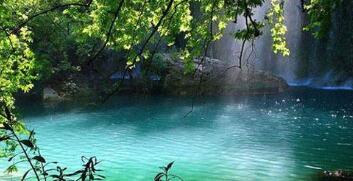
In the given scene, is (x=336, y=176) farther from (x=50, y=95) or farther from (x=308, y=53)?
(x=308, y=53)

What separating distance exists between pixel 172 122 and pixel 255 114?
5.12 m

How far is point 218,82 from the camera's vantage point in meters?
34.1

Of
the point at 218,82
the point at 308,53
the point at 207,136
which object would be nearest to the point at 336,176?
the point at 207,136

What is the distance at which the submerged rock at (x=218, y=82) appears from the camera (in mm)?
33562

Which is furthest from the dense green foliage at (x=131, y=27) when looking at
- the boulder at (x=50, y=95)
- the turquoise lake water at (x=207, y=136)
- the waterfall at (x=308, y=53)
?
the waterfall at (x=308, y=53)

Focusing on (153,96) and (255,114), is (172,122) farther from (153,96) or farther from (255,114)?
(153,96)

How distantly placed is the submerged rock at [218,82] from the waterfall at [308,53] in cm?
143

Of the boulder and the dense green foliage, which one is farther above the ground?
the dense green foliage

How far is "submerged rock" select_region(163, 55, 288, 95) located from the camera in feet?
110

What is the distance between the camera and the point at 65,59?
35406mm

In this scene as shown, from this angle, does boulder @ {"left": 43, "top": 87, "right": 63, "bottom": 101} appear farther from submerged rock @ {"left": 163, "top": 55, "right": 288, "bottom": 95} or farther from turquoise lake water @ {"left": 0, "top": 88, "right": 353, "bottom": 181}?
submerged rock @ {"left": 163, "top": 55, "right": 288, "bottom": 95}

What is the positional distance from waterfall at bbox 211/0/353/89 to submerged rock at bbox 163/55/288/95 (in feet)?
4.69

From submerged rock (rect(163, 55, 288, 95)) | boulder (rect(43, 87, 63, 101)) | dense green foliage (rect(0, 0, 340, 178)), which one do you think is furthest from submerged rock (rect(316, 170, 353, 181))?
boulder (rect(43, 87, 63, 101))

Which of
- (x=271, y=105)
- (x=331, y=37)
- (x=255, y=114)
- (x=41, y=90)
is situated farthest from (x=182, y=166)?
Answer: (x=331, y=37)
